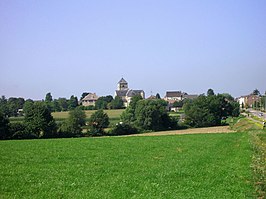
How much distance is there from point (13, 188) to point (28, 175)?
288 cm

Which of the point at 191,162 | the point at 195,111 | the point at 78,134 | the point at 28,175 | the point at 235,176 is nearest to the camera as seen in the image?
the point at 28,175

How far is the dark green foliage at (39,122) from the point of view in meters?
78.3

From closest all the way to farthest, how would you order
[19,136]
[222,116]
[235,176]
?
1. [235,176]
2. [19,136]
3. [222,116]

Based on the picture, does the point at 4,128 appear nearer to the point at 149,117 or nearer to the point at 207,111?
the point at 149,117

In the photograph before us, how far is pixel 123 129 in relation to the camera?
91.4 meters

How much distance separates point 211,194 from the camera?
14.2 metres

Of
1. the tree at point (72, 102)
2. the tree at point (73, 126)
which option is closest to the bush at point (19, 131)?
the tree at point (73, 126)

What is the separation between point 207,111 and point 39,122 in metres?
52.8

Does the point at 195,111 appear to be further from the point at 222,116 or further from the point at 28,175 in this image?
the point at 28,175

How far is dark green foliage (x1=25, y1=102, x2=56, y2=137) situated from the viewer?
7831 centimetres

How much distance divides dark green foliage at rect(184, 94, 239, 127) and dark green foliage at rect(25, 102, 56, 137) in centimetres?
4409

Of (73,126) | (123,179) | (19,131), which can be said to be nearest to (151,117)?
(73,126)

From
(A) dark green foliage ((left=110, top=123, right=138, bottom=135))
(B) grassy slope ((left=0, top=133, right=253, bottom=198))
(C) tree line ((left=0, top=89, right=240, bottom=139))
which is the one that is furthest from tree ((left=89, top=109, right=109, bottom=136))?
(B) grassy slope ((left=0, top=133, right=253, bottom=198))

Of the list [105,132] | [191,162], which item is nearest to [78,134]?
[105,132]
